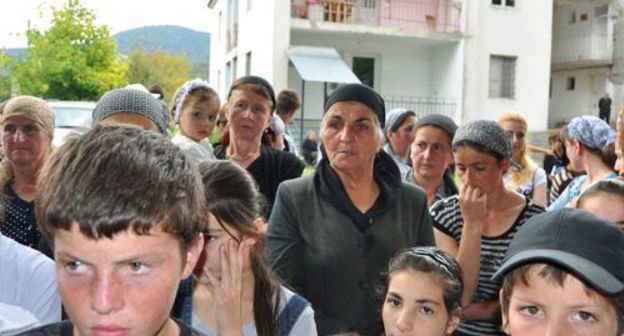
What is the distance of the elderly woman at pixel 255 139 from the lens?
4168mm

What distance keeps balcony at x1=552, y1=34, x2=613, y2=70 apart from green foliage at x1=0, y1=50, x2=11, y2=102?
845 inches

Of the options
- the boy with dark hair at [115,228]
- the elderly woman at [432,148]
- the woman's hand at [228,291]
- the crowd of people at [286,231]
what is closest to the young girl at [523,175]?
the crowd of people at [286,231]

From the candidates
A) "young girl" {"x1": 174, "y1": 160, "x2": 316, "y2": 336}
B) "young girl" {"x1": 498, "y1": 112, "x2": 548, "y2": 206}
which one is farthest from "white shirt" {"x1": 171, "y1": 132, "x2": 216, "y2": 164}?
"young girl" {"x1": 498, "y1": 112, "x2": 548, "y2": 206}

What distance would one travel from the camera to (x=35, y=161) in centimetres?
393

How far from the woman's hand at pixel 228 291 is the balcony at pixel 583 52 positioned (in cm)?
2769

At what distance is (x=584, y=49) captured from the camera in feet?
91.3

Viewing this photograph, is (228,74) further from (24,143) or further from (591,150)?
(24,143)

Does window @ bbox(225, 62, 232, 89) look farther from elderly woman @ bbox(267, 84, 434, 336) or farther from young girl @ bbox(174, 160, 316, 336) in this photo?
young girl @ bbox(174, 160, 316, 336)

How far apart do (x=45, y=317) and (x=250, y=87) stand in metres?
2.42

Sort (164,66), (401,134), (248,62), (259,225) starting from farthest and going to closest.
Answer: (164,66) → (248,62) → (401,134) → (259,225)

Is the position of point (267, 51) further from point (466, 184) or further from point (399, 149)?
point (466, 184)

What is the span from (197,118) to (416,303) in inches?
89.8

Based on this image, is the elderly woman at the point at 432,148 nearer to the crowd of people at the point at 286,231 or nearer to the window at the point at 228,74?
the crowd of people at the point at 286,231

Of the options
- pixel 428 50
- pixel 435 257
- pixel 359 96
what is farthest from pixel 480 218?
pixel 428 50
